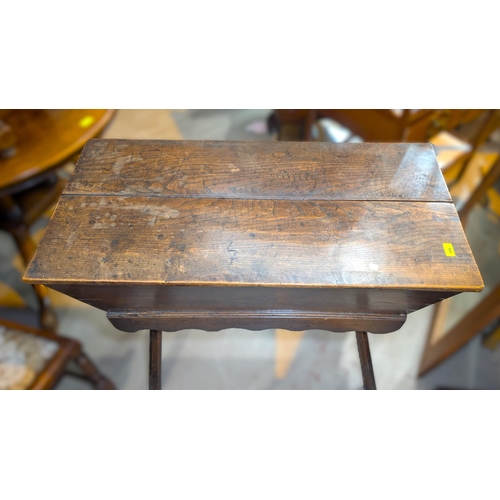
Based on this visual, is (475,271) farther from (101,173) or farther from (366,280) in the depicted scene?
(101,173)

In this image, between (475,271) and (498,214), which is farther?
(498,214)

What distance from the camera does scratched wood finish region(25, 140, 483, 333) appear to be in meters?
0.77

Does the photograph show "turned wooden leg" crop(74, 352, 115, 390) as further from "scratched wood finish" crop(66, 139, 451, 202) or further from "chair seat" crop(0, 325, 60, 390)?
"scratched wood finish" crop(66, 139, 451, 202)

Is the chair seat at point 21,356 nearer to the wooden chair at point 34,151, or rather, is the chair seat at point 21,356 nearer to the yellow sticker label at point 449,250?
the wooden chair at point 34,151

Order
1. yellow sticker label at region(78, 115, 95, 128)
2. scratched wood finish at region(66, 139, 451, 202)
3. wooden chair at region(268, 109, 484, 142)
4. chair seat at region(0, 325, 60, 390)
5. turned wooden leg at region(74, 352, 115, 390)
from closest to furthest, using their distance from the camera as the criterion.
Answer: scratched wood finish at region(66, 139, 451, 202) → chair seat at region(0, 325, 60, 390) → turned wooden leg at region(74, 352, 115, 390) → yellow sticker label at region(78, 115, 95, 128) → wooden chair at region(268, 109, 484, 142)

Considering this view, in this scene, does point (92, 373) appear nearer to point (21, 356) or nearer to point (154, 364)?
point (21, 356)

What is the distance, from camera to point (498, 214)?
2.42m

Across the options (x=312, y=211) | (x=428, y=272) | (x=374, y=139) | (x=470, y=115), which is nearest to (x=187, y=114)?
(x=374, y=139)

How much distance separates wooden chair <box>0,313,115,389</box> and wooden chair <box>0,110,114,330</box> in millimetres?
498

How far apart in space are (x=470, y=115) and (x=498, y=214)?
696 millimetres

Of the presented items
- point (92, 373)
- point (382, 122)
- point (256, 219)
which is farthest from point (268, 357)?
point (382, 122)

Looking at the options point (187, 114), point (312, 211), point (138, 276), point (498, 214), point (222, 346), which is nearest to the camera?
point (138, 276)

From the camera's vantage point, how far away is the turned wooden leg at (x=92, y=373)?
1.48 m

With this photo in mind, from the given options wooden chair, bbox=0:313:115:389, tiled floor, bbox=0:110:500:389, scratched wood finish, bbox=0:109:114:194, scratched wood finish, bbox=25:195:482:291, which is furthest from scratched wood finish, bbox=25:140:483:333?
tiled floor, bbox=0:110:500:389
